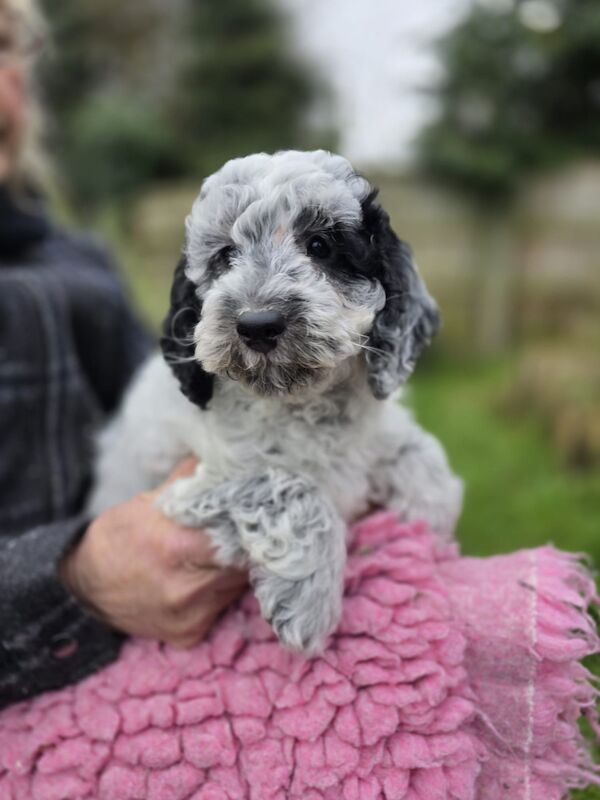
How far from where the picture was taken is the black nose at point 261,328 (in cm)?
139

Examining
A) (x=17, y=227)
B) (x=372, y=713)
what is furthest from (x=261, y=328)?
(x=17, y=227)

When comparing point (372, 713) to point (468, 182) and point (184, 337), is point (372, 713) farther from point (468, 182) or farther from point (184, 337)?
point (468, 182)

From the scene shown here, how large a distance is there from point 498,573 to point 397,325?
0.67 metres

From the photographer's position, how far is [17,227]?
264cm

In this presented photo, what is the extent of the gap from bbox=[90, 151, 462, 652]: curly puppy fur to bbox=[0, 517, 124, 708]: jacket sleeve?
0.35m

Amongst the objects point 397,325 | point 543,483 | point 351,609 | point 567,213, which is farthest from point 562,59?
point 351,609

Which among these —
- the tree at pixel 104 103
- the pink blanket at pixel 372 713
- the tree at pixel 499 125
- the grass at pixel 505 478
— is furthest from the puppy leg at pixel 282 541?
the tree at pixel 104 103

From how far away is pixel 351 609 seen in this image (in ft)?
5.46

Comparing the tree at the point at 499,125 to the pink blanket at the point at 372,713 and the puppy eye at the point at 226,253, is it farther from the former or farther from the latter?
the pink blanket at the point at 372,713

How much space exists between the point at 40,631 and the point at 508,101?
789 cm

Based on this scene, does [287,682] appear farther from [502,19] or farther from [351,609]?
[502,19]

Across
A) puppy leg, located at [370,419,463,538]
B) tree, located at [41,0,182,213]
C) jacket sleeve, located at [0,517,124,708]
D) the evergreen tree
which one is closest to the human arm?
jacket sleeve, located at [0,517,124,708]

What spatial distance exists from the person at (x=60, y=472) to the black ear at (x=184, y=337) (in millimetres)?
353

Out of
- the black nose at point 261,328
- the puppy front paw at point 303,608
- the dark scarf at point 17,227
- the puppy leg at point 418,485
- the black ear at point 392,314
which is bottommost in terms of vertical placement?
the puppy front paw at point 303,608
